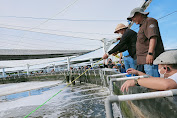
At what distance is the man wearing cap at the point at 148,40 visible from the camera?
1.91 m

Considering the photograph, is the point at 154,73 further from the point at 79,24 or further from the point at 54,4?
the point at 79,24

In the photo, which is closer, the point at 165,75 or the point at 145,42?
the point at 165,75

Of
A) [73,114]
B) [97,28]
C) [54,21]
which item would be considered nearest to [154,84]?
[73,114]

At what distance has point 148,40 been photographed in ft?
7.29

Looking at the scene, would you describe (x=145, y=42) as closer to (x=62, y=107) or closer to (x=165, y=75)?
(x=165, y=75)

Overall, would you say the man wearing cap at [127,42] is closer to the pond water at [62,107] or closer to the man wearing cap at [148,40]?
the man wearing cap at [148,40]

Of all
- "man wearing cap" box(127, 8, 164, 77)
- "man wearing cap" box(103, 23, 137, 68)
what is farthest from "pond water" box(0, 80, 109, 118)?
"man wearing cap" box(127, 8, 164, 77)

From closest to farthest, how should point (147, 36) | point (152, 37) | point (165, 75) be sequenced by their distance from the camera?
point (165, 75)
point (152, 37)
point (147, 36)

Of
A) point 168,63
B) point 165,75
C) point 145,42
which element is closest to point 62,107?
point 145,42

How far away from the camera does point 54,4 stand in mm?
6812

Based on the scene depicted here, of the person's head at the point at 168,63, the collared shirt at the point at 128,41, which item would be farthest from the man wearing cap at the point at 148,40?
the person's head at the point at 168,63

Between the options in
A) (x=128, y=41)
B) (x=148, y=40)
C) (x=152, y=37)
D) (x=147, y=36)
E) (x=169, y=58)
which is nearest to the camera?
(x=169, y=58)

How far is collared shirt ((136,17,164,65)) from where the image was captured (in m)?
Answer: 1.94

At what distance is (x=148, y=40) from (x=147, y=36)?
0.63ft
